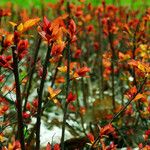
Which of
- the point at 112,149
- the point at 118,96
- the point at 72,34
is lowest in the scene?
the point at 112,149

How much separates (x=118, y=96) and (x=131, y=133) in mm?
1344

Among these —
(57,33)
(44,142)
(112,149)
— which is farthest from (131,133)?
(57,33)

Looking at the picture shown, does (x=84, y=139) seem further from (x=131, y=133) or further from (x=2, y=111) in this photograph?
(x=2, y=111)

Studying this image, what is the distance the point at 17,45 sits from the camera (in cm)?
157

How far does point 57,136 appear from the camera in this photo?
2953mm

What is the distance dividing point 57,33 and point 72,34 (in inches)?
8.6

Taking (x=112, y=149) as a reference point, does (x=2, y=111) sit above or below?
above

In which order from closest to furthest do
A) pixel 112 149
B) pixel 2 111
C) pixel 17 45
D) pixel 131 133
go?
pixel 17 45
pixel 112 149
pixel 2 111
pixel 131 133

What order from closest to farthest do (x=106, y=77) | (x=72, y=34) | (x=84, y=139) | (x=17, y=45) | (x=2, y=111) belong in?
1. (x=17, y=45)
2. (x=72, y=34)
3. (x=2, y=111)
4. (x=84, y=139)
5. (x=106, y=77)

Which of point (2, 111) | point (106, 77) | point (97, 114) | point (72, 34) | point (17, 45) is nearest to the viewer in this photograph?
point (17, 45)

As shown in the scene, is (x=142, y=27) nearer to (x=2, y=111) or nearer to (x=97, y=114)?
(x=97, y=114)

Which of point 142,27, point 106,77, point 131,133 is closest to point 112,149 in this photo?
point 131,133

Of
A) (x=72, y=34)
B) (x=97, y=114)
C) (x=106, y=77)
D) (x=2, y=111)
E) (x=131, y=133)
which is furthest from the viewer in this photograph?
(x=106, y=77)

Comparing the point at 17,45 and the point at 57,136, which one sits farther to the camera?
the point at 57,136
